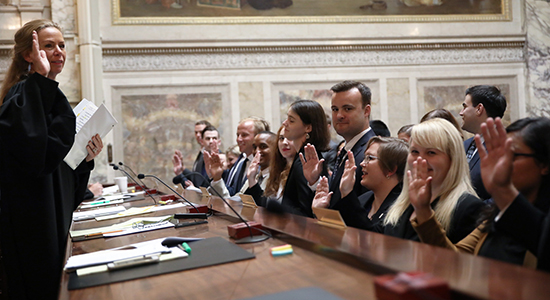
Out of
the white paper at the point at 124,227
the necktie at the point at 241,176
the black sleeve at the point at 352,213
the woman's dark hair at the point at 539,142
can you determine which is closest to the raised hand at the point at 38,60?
the white paper at the point at 124,227

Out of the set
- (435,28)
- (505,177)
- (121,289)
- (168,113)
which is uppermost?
(435,28)

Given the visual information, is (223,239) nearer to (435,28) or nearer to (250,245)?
(250,245)

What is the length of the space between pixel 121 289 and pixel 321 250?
2.27 feet

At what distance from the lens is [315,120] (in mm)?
4250

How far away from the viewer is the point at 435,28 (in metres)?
11.4

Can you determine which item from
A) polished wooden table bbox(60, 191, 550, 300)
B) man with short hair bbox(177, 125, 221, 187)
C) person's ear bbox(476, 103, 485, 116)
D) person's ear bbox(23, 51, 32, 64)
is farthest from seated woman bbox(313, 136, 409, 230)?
man with short hair bbox(177, 125, 221, 187)

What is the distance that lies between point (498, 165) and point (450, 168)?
70 cm

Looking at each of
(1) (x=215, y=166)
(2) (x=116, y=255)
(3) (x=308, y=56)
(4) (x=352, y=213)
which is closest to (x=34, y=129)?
(2) (x=116, y=255)

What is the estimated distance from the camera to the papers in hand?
186 centimetres

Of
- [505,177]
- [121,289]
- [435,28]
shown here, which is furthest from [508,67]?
[121,289]

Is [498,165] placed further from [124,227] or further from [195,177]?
[195,177]

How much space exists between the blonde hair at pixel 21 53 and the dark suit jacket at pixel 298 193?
1.96 meters

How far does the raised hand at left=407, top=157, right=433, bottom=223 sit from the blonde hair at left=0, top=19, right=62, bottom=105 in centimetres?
245

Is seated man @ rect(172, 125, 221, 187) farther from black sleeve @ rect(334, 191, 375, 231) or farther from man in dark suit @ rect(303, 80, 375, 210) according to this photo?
black sleeve @ rect(334, 191, 375, 231)
